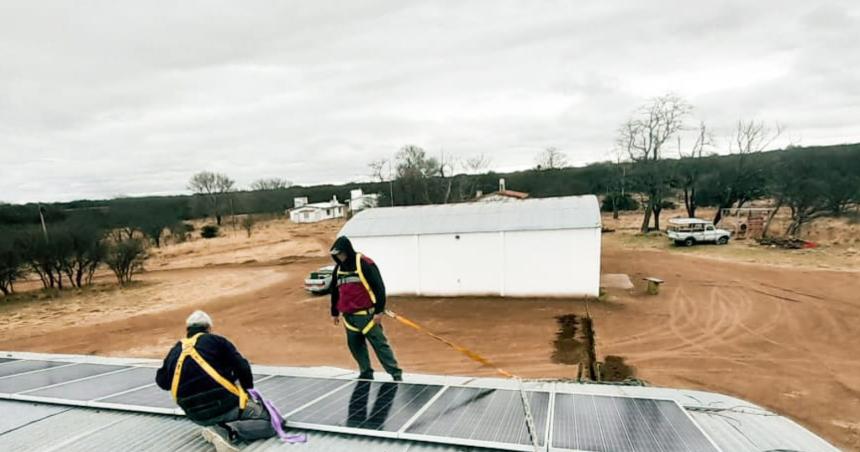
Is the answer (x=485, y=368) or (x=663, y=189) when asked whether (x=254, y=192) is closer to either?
(x=663, y=189)

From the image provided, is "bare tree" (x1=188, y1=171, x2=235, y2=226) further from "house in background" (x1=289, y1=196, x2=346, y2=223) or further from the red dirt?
the red dirt

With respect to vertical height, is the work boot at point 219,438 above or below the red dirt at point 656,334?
above

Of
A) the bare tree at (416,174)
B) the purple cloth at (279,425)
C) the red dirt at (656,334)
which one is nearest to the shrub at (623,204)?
the bare tree at (416,174)

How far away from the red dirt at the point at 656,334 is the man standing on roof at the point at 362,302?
202 inches

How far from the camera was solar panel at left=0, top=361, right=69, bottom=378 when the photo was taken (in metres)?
6.06

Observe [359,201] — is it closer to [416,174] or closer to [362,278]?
[416,174]

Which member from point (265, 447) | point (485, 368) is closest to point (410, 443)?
point (265, 447)

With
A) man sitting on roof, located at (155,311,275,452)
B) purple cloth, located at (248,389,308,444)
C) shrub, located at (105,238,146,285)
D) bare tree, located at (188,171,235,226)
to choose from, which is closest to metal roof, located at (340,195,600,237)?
purple cloth, located at (248,389,308,444)

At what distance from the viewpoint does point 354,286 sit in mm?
5285

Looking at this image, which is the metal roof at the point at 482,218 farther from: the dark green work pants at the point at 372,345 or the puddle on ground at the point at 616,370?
the dark green work pants at the point at 372,345

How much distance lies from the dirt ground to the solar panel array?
5.54 meters

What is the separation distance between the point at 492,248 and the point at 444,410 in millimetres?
13116

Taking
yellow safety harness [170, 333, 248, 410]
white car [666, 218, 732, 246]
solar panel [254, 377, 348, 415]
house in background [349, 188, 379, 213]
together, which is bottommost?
white car [666, 218, 732, 246]

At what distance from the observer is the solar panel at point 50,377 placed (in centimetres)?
527
